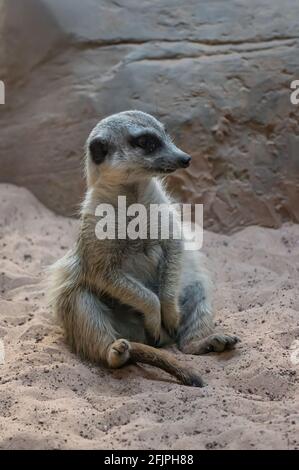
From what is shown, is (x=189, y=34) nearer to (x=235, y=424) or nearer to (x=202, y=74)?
(x=202, y=74)

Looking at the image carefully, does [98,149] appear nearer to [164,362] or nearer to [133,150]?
[133,150]

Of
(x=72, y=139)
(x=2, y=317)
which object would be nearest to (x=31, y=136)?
(x=72, y=139)

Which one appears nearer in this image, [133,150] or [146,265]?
[133,150]

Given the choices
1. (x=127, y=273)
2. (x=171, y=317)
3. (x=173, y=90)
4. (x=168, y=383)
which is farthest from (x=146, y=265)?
(x=173, y=90)

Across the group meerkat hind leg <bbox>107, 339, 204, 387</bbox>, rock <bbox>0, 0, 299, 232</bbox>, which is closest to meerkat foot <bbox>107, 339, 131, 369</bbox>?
meerkat hind leg <bbox>107, 339, 204, 387</bbox>

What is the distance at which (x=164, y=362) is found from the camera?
2764mm

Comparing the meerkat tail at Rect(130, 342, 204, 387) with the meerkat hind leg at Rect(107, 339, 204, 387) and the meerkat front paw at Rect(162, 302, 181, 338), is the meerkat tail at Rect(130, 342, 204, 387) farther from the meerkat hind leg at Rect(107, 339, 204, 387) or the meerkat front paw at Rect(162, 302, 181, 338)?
the meerkat front paw at Rect(162, 302, 181, 338)

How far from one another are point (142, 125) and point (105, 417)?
117 cm

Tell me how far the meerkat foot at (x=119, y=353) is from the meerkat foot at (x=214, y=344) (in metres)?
0.32

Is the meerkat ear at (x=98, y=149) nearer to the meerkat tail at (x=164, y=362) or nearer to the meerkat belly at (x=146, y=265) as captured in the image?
the meerkat belly at (x=146, y=265)

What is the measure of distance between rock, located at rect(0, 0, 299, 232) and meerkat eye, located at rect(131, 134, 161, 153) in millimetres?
1627

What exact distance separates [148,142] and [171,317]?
2.31 ft

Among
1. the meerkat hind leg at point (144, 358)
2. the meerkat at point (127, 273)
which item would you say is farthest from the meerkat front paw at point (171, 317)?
the meerkat hind leg at point (144, 358)
